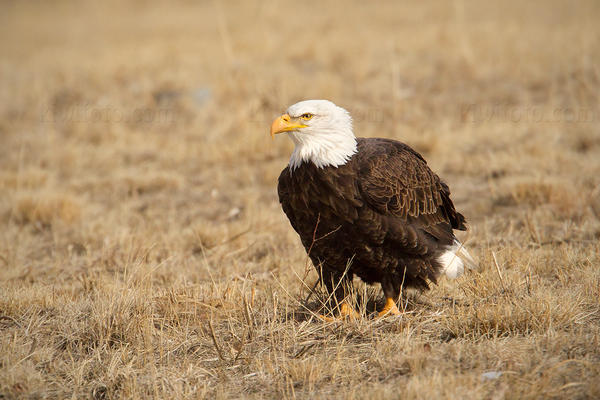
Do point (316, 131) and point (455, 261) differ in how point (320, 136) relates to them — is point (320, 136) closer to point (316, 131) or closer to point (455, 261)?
point (316, 131)

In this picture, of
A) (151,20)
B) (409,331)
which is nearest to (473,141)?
(409,331)

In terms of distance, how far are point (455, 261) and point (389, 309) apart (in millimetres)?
637

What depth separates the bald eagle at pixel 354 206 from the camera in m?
3.89

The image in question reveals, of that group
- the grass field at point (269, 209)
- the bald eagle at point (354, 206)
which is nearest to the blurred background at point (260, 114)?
the grass field at point (269, 209)

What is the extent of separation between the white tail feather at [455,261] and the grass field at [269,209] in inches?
5.8

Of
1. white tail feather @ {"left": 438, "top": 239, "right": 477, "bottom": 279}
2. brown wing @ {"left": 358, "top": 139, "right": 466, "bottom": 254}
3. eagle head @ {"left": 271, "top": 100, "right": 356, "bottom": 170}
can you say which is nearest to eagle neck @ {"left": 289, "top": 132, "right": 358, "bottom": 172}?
eagle head @ {"left": 271, "top": 100, "right": 356, "bottom": 170}

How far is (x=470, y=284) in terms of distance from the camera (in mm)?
4316

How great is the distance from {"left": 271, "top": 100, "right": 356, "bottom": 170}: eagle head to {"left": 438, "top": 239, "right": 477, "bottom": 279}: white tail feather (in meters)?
1.08

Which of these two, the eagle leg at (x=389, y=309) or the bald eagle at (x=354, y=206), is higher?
the bald eagle at (x=354, y=206)

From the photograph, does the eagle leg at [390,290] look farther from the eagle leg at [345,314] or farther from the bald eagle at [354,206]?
the eagle leg at [345,314]

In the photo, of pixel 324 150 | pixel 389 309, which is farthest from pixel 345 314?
pixel 324 150

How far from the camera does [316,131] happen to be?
396cm

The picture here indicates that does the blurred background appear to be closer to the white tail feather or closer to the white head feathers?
the white tail feather

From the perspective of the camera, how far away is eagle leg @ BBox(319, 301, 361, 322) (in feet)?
13.0
